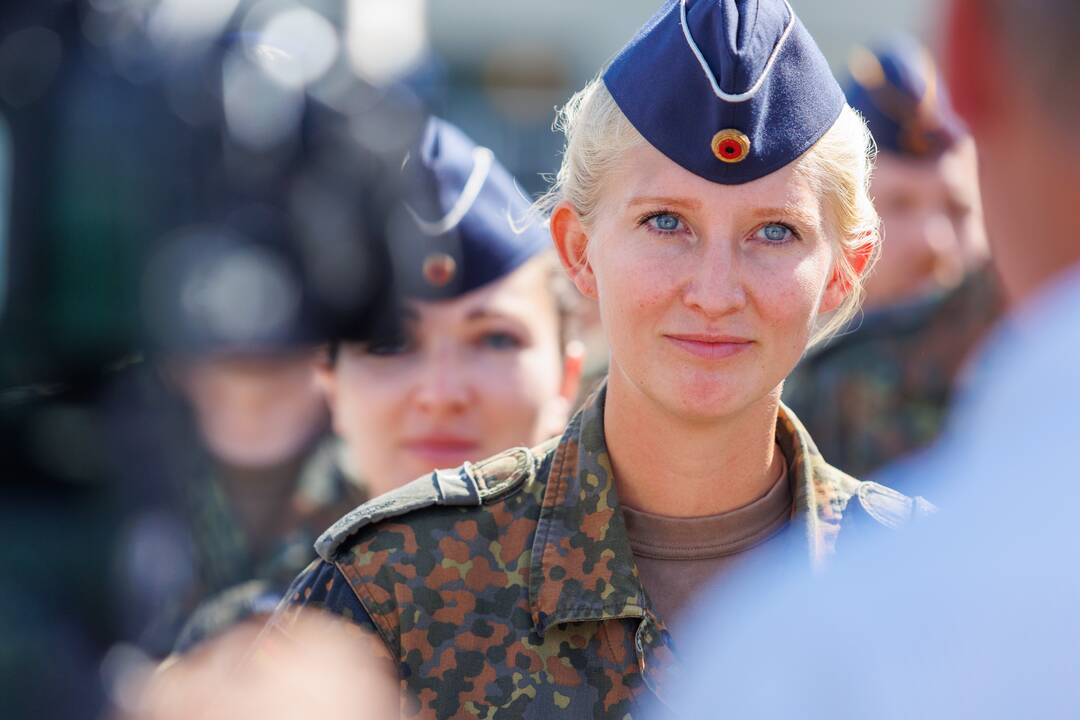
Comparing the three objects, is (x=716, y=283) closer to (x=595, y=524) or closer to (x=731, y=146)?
(x=731, y=146)

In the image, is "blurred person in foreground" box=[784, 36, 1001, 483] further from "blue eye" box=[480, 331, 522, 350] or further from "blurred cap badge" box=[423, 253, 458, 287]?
"blurred cap badge" box=[423, 253, 458, 287]

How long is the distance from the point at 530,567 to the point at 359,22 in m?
4.74

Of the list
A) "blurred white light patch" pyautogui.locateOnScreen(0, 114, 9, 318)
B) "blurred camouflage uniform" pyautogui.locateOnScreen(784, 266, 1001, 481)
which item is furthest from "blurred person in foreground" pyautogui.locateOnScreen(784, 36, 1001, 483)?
"blurred white light patch" pyautogui.locateOnScreen(0, 114, 9, 318)

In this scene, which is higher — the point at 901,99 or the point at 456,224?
the point at 456,224

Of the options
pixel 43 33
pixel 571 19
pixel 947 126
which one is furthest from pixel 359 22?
pixel 571 19

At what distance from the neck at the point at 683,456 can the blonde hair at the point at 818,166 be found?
216mm

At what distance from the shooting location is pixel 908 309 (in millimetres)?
5242

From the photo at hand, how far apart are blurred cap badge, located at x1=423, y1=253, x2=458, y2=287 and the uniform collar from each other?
3.42 ft

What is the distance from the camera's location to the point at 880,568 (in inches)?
52.1

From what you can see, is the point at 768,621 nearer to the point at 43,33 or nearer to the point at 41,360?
the point at 41,360

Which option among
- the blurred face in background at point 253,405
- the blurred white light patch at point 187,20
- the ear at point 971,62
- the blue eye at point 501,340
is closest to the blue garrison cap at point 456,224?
the blue eye at point 501,340

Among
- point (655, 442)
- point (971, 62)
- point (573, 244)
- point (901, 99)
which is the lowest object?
point (901, 99)

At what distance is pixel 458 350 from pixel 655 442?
1.17 metres

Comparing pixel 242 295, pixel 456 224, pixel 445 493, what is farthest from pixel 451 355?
pixel 445 493
